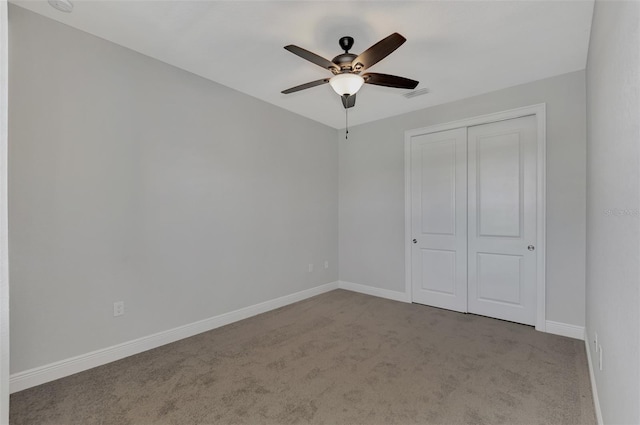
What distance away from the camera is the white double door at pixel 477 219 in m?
3.25

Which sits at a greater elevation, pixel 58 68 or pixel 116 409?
pixel 58 68

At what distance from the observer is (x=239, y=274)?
347 cm

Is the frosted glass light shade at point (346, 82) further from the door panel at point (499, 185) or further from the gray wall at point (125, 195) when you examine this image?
the door panel at point (499, 185)

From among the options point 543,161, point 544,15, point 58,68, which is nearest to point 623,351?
point 544,15

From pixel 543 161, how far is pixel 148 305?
4.11 m

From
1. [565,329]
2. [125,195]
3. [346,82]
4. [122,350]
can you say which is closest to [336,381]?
[122,350]

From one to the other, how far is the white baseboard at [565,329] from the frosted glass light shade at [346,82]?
3.03 meters

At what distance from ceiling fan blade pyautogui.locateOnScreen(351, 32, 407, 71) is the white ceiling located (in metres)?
0.34

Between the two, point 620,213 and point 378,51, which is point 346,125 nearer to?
point 378,51

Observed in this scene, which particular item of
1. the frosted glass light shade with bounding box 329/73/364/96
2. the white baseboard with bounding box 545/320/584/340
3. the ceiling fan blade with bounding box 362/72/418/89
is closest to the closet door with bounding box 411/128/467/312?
the white baseboard with bounding box 545/320/584/340

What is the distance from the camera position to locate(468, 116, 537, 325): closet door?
10.5ft

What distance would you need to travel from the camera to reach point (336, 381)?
2.18 m

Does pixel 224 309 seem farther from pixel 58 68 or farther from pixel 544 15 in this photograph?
pixel 544 15

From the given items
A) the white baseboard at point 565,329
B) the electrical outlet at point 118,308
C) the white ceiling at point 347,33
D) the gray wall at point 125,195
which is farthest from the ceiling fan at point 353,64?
the white baseboard at point 565,329
